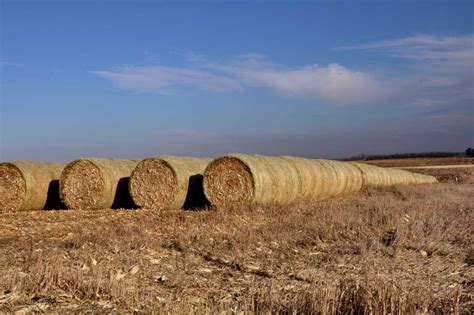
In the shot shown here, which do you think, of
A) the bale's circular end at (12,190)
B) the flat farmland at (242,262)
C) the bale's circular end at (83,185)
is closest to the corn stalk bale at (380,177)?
the flat farmland at (242,262)

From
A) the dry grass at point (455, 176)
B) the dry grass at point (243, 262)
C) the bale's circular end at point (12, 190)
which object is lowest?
the dry grass at point (455, 176)

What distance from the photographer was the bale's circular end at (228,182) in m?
13.1

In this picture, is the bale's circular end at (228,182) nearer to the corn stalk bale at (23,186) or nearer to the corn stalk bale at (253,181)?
the corn stalk bale at (253,181)

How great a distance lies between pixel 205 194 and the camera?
13.5 meters

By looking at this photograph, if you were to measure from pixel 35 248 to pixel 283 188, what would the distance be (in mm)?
7571

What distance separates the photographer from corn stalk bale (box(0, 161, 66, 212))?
1405 centimetres

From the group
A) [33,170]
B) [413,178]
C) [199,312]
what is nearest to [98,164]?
[33,170]

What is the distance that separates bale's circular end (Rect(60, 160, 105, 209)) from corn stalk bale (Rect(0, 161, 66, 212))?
0.71 meters

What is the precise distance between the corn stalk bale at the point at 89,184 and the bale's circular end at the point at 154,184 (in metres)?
0.72

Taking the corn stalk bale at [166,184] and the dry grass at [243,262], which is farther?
the corn stalk bale at [166,184]

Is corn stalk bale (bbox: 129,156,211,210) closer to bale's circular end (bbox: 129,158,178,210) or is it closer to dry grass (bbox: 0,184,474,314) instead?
bale's circular end (bbox: 129,158,178,210)

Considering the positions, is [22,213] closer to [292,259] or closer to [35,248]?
[35,248]

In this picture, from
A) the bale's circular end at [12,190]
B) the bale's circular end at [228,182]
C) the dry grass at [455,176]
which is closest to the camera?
the bale's circular end at [228,182]

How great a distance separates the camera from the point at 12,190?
14.1m
